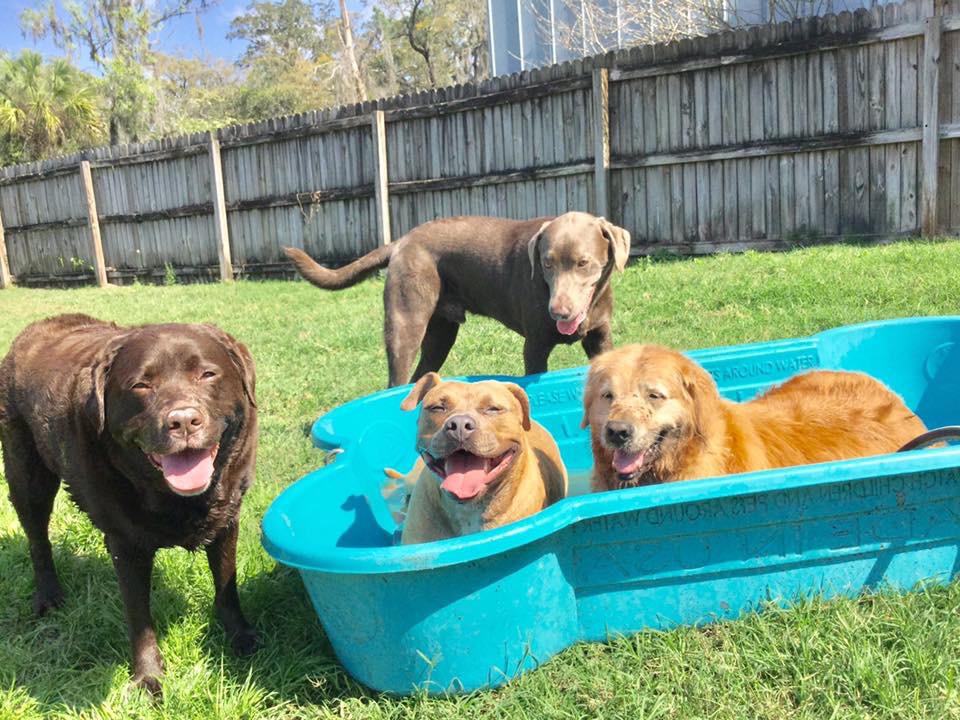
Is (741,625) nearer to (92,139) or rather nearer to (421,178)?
(421,178)

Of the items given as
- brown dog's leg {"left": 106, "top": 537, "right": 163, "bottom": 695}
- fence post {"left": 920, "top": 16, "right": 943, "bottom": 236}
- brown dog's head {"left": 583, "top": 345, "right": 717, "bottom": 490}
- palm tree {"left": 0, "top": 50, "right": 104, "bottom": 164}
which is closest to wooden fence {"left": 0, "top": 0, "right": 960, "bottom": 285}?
fence post {"left": 920, "top": 16, "right": 943, "bottom": 236}

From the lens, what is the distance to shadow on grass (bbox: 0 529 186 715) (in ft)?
9.52

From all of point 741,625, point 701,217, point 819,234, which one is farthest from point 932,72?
point 741,625

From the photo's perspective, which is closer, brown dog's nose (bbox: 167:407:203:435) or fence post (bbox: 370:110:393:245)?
brown dog's nose (bbox: 167:407:203:435)

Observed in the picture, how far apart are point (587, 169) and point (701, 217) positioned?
1.65 m

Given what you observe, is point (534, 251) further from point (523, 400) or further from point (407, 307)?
point (523, 400)

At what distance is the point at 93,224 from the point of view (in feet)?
58.9

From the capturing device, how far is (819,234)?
31.3 ft

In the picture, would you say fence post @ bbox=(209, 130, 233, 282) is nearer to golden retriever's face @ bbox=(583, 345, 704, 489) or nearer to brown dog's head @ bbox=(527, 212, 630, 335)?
brown dog's head @ bbox=(527, 212, 630, 335)

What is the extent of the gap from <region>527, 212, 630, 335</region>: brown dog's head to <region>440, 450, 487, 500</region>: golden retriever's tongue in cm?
194

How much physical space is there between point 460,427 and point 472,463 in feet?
0.62

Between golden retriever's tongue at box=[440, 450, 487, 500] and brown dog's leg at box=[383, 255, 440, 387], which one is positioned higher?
brown dog's leg at box=[383, 255, 440, 387]

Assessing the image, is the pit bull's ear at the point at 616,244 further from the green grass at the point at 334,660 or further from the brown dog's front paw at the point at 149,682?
the brown dog's front paw at the point at 149,682

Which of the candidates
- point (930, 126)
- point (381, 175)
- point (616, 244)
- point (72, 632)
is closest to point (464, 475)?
point (72, 632)
